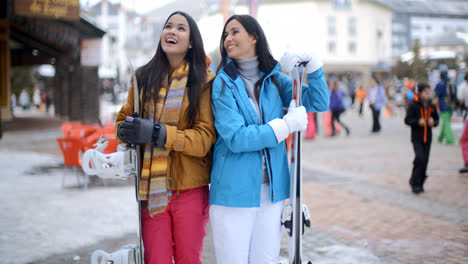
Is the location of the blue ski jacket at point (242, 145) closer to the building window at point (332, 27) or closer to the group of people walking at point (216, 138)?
the group of people walking at point (216, 138)

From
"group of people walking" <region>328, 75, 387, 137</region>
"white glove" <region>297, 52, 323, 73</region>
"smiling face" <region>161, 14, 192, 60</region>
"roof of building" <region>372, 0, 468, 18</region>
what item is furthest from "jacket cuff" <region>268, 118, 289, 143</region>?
"roof of building" <region>372, 0, 468, 18</region>

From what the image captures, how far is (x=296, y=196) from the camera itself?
2.32 m

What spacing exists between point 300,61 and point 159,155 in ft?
3.08

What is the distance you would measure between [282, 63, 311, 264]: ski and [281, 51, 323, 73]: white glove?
33 millimetres

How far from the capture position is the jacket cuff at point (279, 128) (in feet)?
7.14

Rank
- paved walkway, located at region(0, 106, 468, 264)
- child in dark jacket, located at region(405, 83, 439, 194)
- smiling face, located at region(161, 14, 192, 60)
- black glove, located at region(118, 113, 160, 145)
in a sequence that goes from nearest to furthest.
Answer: black glove, located at region(118, 113, 160, 145), smiling face, located at region(161, 14, 192, 60), paved walkway, located at region(0, 106, 468, 264), child in dark jacket, located at region(405, 83, 439, 194)

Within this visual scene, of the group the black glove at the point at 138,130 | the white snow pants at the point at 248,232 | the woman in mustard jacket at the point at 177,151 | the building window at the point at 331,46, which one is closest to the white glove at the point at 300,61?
the woman in mustard jacket at the point at 177,151

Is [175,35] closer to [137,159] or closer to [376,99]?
[137,159]

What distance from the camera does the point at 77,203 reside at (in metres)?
5.79

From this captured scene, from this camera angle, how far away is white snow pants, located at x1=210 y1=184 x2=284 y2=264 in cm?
224

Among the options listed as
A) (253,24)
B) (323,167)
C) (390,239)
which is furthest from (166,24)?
(323,167)

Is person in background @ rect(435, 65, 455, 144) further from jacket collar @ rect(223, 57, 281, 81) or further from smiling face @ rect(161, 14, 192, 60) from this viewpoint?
smiling face @ rect(161, 14, 192, 60)

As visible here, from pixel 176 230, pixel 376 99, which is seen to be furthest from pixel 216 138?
pixel 376 99

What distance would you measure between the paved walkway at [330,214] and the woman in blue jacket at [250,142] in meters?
1.61
